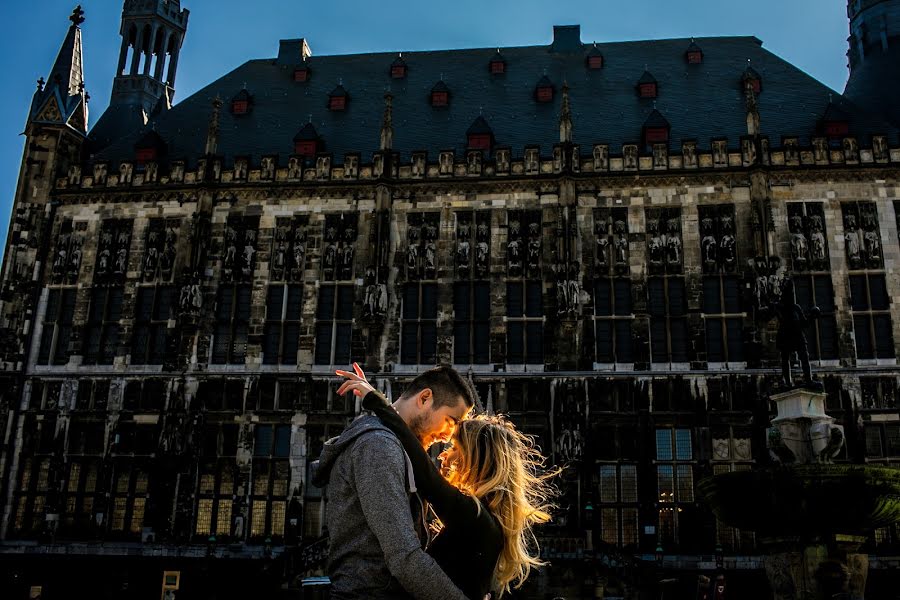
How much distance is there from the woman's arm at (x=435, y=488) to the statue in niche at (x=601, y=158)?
2224 cm

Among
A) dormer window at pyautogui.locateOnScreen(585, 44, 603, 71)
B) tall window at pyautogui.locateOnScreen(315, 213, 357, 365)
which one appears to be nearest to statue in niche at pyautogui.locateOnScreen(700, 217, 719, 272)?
dormer window at pyautogui.locateOnScreen(585, 44, 603, 71)

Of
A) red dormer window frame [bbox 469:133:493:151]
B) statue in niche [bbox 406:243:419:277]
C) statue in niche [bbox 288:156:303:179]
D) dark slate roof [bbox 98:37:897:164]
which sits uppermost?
dark slate roof [bbox 98:37:897:164]

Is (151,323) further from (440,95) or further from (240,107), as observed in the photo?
(440,95)

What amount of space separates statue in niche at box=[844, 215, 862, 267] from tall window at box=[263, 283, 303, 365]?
15732mm

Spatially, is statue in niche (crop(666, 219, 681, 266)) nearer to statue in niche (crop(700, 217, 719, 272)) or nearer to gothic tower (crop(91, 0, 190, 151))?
statue in niche (crop(700, 217, 719, 272))

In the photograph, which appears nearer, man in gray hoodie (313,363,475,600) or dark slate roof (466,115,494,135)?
man in gray hoodie (313,363,475,600)

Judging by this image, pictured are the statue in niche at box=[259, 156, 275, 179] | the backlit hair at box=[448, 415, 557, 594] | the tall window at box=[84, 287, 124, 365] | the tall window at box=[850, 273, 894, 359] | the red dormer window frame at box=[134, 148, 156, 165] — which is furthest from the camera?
the red dormer window frame at box=[134, 148, 156, 165]

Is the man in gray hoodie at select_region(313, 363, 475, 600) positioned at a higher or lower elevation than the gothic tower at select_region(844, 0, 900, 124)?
lower

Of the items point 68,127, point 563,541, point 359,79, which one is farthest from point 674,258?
point 68,127

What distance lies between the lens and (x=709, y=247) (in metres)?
23.7

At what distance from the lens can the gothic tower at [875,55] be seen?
90.2ft

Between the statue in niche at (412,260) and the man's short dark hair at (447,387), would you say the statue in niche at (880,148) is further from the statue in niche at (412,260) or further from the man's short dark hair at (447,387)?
the man's short dark hair at (447,387)

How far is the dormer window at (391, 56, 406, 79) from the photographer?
103 feet

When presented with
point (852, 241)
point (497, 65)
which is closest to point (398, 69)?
point (497, 65)
